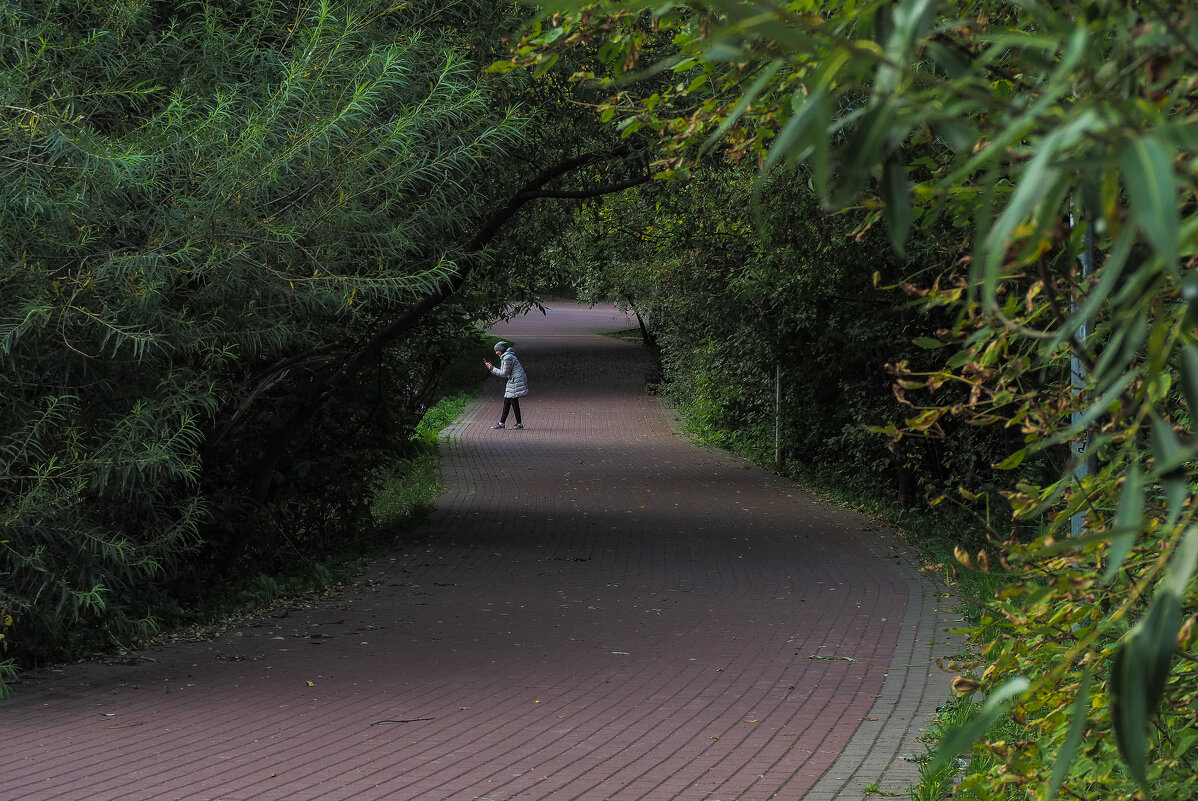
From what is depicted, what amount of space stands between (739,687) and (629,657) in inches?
40.5

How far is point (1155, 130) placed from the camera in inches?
47.4

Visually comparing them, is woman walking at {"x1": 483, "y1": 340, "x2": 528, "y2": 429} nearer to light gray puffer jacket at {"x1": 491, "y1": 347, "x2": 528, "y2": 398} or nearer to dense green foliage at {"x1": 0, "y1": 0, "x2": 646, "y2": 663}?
light gray puffer jacket at {"x1": 491, "y1": 347, "x2": 528, "y2": 398}

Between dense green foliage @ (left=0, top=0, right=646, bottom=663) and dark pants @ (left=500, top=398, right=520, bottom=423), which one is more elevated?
dense green foliage @ (left=0, top=0, right=646, bottom=663)

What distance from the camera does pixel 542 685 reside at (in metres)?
7.39

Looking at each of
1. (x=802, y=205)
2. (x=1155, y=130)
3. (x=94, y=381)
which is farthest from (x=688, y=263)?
(x=1155, y=130)

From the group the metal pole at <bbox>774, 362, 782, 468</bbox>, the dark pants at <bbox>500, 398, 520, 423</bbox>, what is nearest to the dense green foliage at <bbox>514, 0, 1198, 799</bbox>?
the metal pole at <bbox>774, 362, 782, 468</bbox>

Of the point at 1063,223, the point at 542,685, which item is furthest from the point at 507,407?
the point at 1063,223

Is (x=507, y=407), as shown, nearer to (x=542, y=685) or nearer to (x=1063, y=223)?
(x=542, y=685)

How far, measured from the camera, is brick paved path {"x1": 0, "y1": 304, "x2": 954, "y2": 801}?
559cm

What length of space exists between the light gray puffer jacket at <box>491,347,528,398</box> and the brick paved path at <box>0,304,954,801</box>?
11800mm

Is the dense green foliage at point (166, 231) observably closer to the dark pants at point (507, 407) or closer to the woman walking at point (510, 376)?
the woman walking at point (510, 376)

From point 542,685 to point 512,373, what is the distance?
19.0 metres

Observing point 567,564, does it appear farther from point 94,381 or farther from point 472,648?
point 94,381

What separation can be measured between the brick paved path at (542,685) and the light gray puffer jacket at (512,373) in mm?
11800
